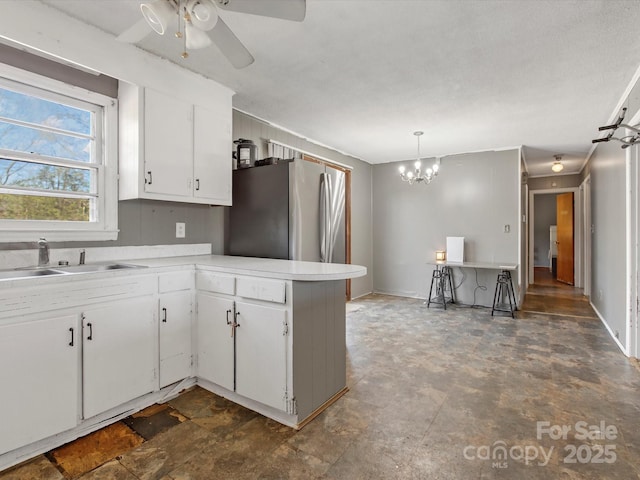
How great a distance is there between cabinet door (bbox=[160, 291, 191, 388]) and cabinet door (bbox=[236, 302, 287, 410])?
1.51 ft

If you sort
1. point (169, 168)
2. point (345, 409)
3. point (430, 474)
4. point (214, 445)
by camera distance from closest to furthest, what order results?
point (430, 474)
point (214, 445)
point (345, 409)
point (169, 168)

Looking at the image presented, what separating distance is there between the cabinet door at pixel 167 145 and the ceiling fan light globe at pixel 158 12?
3.69 feet

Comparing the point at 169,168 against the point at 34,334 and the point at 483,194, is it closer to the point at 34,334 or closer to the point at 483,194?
the point at 34,334

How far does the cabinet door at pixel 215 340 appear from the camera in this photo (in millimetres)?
2190

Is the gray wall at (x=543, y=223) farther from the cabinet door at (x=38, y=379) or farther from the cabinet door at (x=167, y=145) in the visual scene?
the cabinet door at (x=38, y=379)

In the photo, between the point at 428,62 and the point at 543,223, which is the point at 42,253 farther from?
the point at 543,223

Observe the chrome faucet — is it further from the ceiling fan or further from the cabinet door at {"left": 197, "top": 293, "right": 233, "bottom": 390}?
the ceiling fan

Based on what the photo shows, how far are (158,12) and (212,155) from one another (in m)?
1.53

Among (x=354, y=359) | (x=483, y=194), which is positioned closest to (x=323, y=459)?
(x=354, y=359)

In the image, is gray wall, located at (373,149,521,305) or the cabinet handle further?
gray wall, located at (373,149,521,305)

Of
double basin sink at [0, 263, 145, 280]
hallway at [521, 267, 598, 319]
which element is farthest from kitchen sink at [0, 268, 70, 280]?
hallway at [521, 267, 598, 319]

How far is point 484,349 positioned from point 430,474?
6.62 ft

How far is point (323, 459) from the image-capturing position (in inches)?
65.3

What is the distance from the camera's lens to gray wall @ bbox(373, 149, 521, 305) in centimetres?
500
